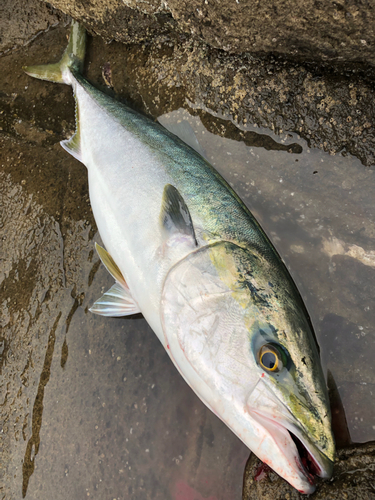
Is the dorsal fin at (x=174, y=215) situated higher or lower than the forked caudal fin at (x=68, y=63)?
lower

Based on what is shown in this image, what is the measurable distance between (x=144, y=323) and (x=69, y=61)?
90.2 inches

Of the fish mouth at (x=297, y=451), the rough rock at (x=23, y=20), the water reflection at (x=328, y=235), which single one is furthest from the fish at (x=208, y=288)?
the rough rock at (x=23, y=20)

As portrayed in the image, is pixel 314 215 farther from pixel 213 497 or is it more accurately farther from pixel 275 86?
pixel 213 497

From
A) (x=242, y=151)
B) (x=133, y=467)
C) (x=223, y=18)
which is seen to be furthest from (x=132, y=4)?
(x=133, y=467)

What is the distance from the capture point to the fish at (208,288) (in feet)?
4.69

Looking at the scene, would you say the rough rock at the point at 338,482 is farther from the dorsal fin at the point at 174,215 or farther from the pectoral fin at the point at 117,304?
the dorsal fin at the point at 174,215

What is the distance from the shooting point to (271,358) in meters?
1.48

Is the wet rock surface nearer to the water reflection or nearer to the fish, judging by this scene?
the water reflection

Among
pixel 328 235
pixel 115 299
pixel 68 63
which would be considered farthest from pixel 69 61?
pixel 328 235

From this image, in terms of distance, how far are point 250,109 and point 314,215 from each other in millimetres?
828

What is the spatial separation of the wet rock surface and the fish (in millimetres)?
285

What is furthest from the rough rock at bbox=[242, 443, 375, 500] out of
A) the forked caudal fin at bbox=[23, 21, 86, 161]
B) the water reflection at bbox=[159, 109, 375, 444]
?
the forked caudal fin at bbox=[23, 21, 86, 161]

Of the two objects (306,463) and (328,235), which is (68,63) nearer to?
(328,235)

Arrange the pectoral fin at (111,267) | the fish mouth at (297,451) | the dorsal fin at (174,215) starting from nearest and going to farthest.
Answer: the fish mouth at (297,451), the dorsal fin at (174,215), the pectoral fin at (111,267)
